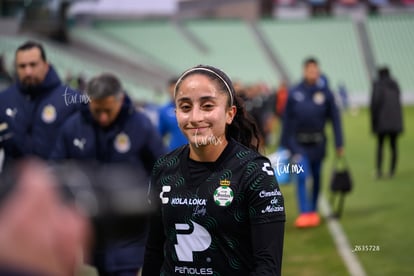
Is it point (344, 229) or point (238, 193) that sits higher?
point (238, 193)

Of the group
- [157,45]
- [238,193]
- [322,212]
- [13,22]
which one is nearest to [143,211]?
[238,193]

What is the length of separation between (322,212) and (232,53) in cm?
4083

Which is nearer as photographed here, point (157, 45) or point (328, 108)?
point (328, 108)

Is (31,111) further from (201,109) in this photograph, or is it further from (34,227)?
(34,227)

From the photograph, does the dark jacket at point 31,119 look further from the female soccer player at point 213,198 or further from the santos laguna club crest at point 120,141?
the female soccer player at point 213,198

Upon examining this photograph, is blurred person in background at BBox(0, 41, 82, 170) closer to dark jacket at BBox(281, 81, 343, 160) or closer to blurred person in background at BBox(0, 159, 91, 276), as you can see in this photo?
dark jacket at BBox(281, 81, 343, 160)

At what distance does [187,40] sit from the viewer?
52.6m

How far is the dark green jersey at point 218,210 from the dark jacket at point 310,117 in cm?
704

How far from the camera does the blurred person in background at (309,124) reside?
10.3 metres

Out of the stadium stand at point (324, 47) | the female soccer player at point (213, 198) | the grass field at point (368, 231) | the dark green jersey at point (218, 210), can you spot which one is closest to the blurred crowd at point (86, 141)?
the female soccer player at point (213, 198)

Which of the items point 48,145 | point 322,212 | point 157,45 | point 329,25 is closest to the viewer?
point 48,145

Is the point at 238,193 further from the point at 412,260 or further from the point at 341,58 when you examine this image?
the point at 341,58

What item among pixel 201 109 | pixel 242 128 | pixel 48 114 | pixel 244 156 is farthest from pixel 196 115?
pixel 48 114

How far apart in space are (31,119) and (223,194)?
10.9 feet
